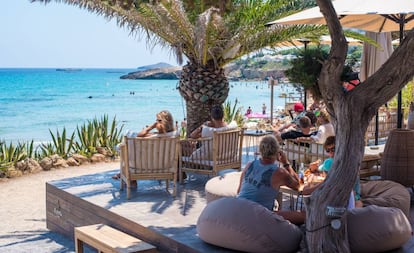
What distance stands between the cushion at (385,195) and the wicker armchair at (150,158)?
2.24 meters

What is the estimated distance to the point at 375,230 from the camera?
442 cm

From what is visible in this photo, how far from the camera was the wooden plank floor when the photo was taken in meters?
5.25

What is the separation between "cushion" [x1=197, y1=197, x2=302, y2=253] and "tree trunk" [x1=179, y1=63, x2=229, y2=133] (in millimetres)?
5325

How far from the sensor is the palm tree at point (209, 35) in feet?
31.7

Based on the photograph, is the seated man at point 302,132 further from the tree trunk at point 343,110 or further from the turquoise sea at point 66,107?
the turquoise sea at point 66,107

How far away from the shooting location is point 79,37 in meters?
89.4

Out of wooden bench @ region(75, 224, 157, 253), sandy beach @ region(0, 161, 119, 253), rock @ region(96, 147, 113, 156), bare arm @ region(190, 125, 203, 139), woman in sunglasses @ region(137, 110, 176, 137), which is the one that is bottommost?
sandy beach @ region(0, 161, 119, 253)

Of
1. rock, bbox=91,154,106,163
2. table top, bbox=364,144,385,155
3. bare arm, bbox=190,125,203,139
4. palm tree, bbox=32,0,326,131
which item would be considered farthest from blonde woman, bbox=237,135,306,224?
rock, bbox=91,154,106,163

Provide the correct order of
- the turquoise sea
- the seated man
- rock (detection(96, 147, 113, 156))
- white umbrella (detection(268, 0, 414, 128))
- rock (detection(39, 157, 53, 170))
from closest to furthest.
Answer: white umbrella (detection(268, 0, 414, 128)) < the seated man < rock (detection(39, 157, 53, 170)) < rock (detection(96, 147, 113, 156)) < the turquoise sea

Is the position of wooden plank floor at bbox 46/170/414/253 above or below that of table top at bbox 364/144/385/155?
below

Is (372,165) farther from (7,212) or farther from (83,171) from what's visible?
(83,171)

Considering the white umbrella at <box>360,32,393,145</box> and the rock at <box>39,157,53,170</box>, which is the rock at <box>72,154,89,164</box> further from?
the white umbrella at <box>360,32,393,145</box>

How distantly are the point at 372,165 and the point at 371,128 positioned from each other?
154 inches

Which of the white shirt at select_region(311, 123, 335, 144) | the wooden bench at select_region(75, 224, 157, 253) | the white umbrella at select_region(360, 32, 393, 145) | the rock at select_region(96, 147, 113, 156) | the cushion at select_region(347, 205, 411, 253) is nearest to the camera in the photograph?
the cushion at select_region(347, 205, 411, 253)
